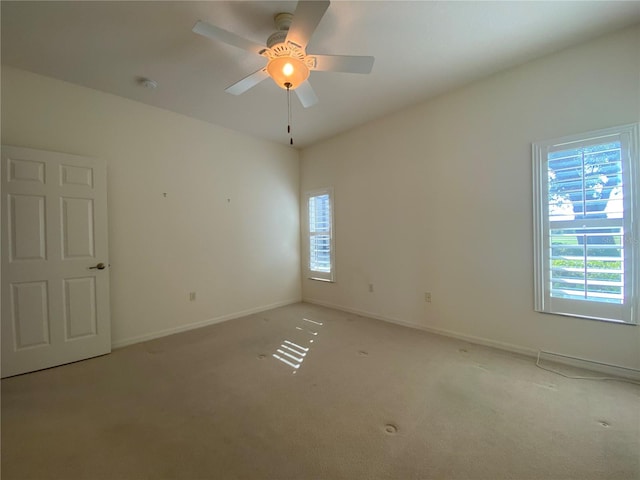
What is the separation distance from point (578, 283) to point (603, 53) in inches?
76.4

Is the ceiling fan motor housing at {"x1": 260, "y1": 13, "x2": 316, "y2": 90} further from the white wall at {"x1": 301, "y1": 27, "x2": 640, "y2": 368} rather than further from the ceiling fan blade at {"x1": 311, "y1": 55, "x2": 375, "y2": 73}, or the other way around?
the white wall at {"x1": 301, "y1": 27, "x2": 640, "y2": 368}

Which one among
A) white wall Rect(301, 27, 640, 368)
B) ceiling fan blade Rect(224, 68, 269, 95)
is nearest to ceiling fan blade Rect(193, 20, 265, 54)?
ceiling fan blade Rect(224, 68, 269, 95)

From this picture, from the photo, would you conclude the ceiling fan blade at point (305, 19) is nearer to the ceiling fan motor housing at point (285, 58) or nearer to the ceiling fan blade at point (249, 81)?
the ceiling fan motor housing at point (285, 58)

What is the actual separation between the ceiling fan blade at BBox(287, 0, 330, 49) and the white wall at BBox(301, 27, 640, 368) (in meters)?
2.14

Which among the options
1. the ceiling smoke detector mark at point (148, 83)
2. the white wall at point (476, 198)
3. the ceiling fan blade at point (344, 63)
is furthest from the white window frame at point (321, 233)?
the ceiling smoke detector mark at point (148, 83)

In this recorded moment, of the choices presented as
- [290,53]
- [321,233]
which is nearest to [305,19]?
[290,53]

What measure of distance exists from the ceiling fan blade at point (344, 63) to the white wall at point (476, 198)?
168 centimetres

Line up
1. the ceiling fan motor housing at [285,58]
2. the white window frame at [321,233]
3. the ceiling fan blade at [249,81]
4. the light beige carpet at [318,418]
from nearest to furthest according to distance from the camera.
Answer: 1. the light beige carpet at [318,418]
2. the ceiling fan motor housing at [285,58]
3. the ceiling fan blade at [249,81]
4. the white window frame at [321,233]

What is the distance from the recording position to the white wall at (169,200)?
2734 millimetres

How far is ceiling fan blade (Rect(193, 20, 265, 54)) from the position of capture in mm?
1602

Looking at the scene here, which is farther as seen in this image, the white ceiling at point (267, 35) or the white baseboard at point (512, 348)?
the white baseboard at point (512, 348)

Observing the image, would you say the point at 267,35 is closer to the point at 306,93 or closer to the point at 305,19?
the point at 306,93

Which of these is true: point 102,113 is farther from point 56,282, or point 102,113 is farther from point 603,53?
point 603,53

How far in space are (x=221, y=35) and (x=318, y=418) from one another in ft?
8.34
